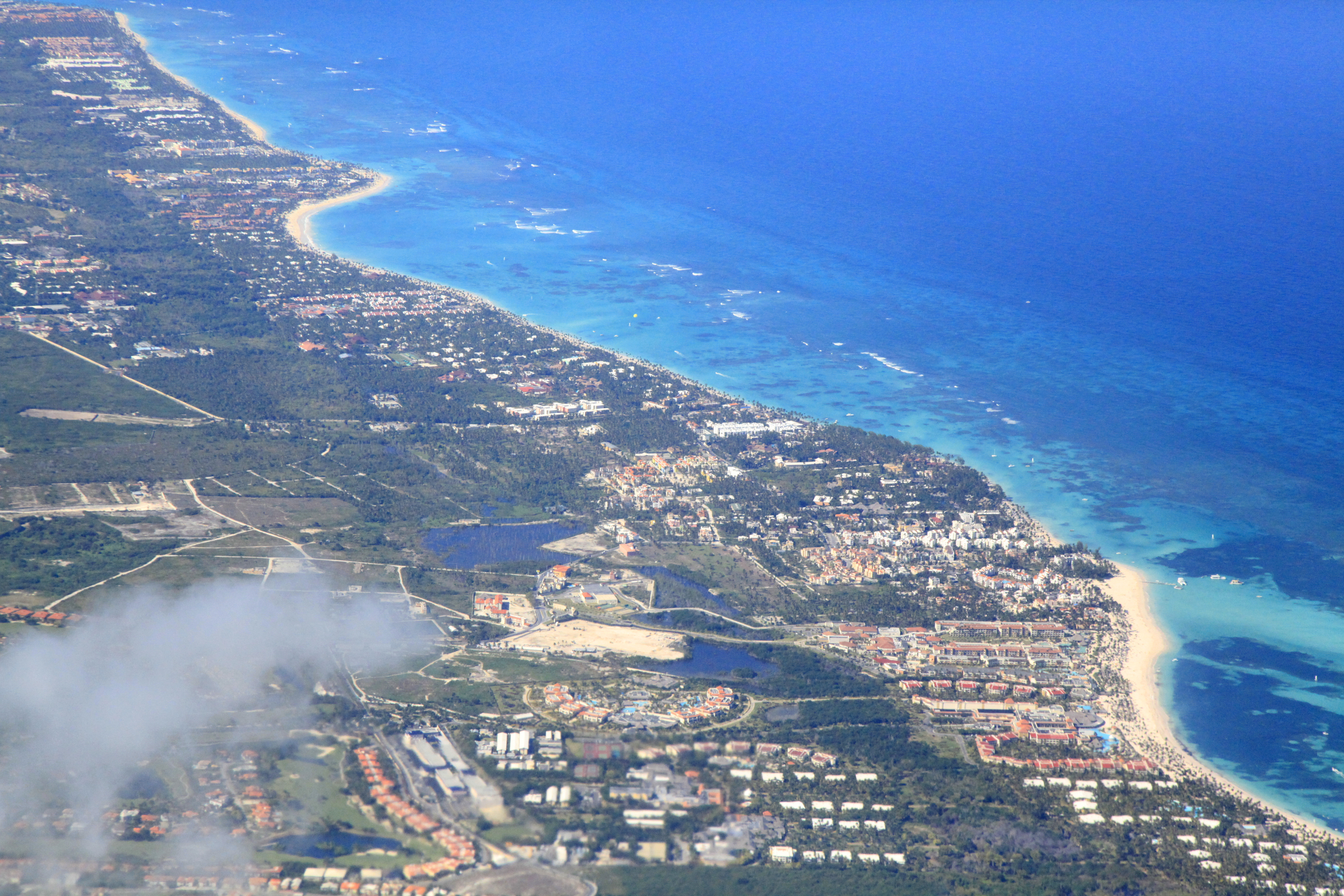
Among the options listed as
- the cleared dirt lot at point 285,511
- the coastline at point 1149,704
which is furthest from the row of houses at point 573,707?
the cleared dirt lot at point 285,511

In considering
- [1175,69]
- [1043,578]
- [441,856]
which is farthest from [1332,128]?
[441,856]

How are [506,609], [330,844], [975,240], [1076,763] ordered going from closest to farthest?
[330,844] < [1076,763] < [506,609] < [975,240]

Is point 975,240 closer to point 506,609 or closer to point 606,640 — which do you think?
point 506,609

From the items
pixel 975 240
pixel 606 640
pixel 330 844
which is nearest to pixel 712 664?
pixel 606 640

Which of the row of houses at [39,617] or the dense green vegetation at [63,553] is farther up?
the dense green vegetation at [63,553]

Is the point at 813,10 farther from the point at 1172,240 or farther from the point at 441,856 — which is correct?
the point at 441,856

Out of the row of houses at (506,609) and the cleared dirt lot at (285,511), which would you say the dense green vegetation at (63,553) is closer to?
the cleared dirt lot at (285,511)
